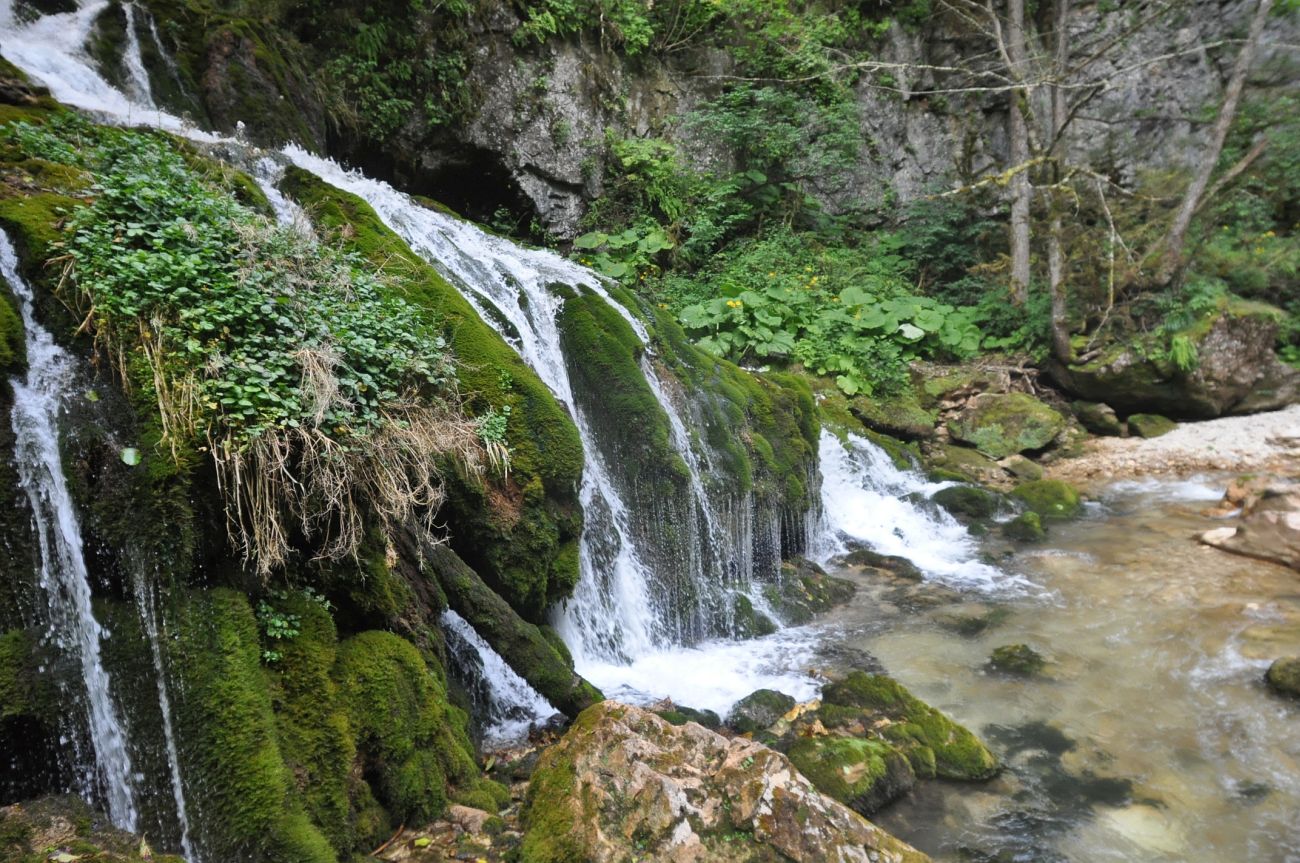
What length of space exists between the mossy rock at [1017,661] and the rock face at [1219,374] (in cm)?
921

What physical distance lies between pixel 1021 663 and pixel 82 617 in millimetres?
6333

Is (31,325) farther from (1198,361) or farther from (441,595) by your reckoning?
(1198,361)

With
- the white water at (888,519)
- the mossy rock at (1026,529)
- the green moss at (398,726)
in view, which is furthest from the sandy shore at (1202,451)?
the green moss at (398,726)

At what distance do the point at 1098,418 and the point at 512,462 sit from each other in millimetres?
12654

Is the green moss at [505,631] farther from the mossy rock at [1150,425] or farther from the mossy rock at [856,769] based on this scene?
the mossy rock at [1150,425]

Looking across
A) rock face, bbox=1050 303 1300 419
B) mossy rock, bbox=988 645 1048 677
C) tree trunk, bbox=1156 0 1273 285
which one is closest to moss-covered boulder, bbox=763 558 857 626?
mossy rock, bbox=988 645 1048 677

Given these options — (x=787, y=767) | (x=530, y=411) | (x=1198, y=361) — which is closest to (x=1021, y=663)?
(x=787, y=767)

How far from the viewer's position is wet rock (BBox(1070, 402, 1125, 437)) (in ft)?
43.5

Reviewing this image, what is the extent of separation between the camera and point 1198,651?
5.99 meters

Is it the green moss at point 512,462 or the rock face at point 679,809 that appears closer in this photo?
the rock face at point 679,809

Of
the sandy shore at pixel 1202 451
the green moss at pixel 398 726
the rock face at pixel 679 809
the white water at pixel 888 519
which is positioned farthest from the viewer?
the sandy shore at pixel 1202 451

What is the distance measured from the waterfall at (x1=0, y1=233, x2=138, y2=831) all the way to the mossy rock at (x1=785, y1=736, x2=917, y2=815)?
11.0ft

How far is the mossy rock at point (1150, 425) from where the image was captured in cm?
1288

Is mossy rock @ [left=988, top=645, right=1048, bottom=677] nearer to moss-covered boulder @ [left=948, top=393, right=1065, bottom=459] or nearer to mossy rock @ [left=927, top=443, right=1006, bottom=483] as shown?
mossy rock @ [left=927, top=443, right=1006, bottom=483]
